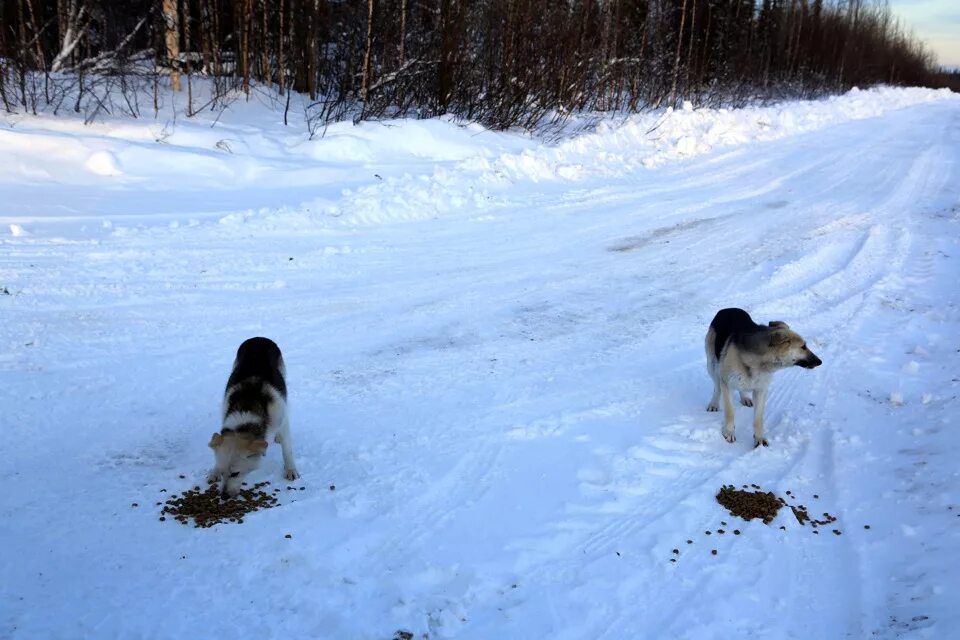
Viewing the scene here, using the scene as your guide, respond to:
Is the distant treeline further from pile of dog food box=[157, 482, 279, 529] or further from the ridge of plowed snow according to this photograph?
pile of dog food box=[157, 482, 279, 529]

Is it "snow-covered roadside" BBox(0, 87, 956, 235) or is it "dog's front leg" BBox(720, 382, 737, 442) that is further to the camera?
"snow-covered roadside" BBox(0, 87, 956, 235)

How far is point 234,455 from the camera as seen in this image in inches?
180

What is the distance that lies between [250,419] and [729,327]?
12.6 ft

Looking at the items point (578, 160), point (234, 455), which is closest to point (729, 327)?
point (234, 455)

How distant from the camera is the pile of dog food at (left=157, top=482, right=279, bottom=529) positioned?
4535mm

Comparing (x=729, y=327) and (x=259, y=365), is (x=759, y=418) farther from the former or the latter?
(x=259, y=365)

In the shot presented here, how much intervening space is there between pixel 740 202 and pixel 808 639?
11565 mm

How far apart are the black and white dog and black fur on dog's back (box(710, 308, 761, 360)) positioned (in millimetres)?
3533

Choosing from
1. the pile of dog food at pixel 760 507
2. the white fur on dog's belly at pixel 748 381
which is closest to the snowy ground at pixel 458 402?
the pile of dog food at pixel 760 507

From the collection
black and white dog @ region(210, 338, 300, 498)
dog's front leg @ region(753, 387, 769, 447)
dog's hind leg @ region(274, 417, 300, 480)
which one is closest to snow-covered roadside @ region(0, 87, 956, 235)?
black and white dog @ region(210, 338, 300, 498)

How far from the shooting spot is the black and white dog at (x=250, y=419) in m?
4.58

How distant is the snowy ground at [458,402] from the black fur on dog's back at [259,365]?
0.70m

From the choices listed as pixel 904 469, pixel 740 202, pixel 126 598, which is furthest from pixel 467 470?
pixel 740 202

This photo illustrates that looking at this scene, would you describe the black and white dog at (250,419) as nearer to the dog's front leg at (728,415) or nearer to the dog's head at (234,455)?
the dog's head at (234,455)
